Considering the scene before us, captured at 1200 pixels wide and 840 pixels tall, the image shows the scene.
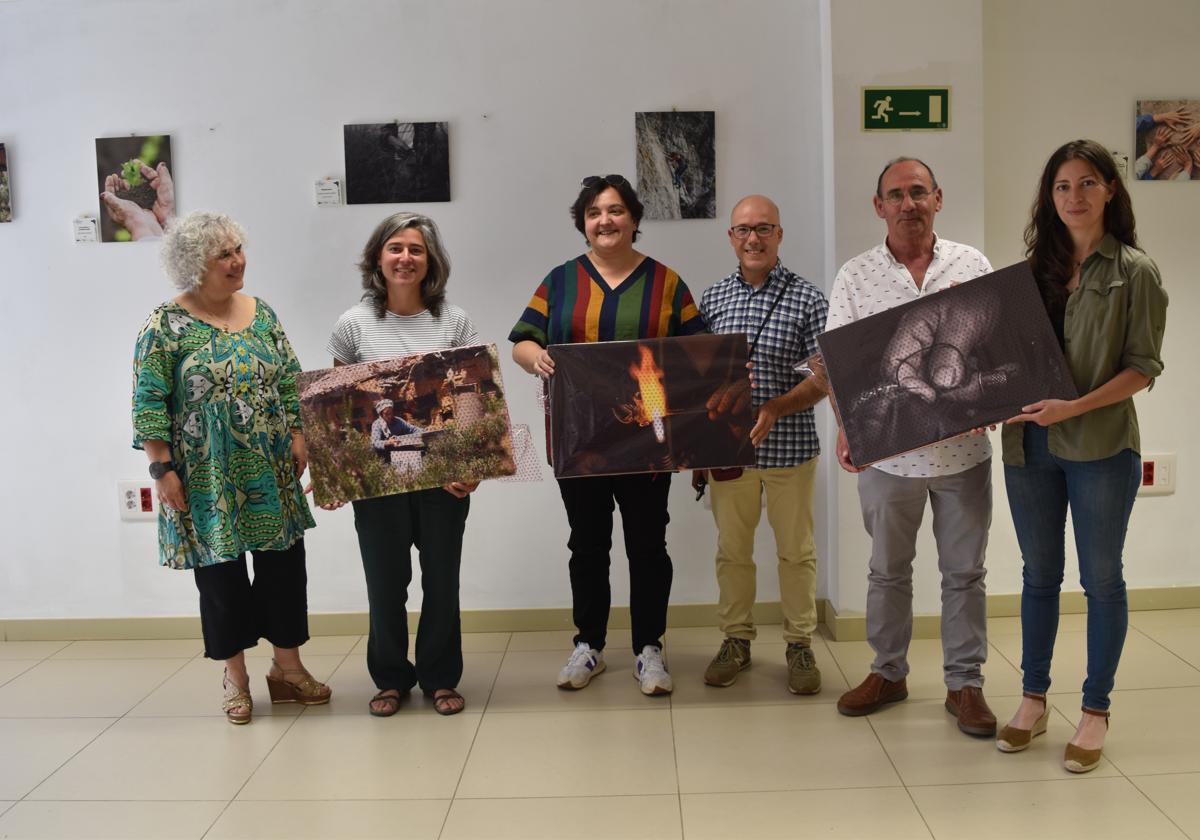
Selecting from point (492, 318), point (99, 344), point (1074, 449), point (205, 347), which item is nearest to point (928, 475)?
point (1074, 449)

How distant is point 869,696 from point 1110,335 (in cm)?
125

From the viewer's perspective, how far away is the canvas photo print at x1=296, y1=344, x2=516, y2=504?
2.85 meters

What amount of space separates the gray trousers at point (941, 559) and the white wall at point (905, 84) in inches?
40.6

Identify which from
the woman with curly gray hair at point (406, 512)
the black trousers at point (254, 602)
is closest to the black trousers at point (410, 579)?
the woman with curly gray hair at point (406, 512)

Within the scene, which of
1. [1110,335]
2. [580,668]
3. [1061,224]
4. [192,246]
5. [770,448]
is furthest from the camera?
[580,668]

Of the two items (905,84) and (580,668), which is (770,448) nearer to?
(580,668)

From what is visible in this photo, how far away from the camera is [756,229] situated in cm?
296

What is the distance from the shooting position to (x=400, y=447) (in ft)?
9.39

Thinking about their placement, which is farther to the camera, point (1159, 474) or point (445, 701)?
point (1159, 474)

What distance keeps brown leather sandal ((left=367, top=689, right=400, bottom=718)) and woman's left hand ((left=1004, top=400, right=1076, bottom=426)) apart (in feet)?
6.56

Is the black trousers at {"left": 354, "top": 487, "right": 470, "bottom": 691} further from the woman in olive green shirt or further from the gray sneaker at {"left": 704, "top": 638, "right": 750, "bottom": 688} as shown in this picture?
the woman in olive green shirt

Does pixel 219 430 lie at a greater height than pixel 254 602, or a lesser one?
greater

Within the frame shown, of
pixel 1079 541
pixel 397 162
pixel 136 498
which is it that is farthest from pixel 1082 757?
pixel 136 498

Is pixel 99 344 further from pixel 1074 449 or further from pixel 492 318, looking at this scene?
pixel 1074 449
